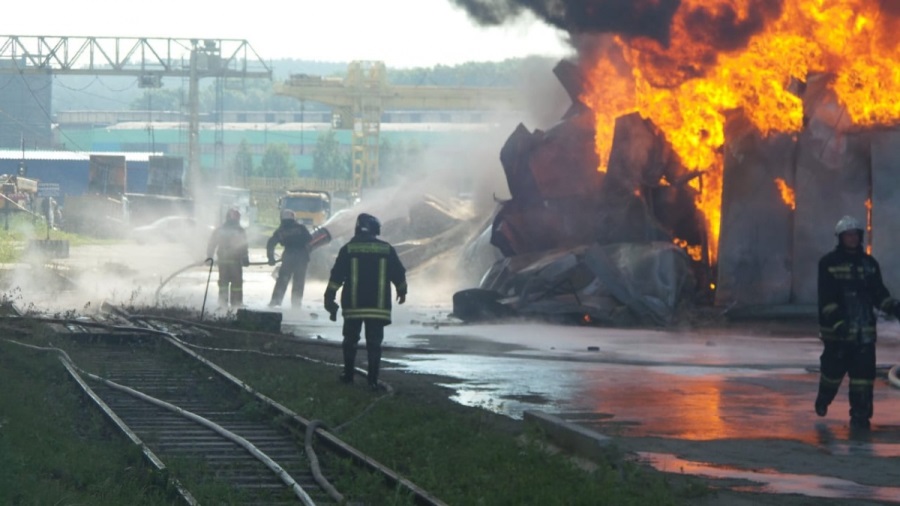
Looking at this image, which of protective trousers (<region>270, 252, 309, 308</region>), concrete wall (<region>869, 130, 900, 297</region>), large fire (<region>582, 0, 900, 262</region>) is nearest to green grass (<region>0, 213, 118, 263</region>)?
protective trousers (<region>270, 252, 309, 308</region>)

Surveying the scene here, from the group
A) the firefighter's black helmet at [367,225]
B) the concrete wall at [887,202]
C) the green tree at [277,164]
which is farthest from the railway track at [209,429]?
the green tree at [277,164]

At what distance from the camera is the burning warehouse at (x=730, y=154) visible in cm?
2295

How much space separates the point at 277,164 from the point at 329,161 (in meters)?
4.72

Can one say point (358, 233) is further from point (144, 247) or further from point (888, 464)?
point (144, 247)

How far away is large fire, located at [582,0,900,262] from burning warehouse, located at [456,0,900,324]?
2 centimetres

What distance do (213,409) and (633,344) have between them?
8.62 m

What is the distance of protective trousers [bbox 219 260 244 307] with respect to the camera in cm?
2541

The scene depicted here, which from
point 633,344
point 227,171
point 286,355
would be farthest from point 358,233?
point 227,171

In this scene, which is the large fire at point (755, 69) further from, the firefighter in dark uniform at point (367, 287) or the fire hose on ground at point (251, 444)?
the firefighter in dark uniform at point (367, 287)

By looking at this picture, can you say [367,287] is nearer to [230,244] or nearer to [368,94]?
[230,244]

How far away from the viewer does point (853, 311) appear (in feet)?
36.9

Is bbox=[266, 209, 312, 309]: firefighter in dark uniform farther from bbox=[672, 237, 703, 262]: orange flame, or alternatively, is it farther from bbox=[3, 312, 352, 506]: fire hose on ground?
bbox=[3, 312, 352, 506]: fire hose on ground

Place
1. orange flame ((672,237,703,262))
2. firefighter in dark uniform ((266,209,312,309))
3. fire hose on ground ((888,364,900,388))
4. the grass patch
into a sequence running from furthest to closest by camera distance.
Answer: firefighter in dark uniform ((266,209,312,309)), orange flame ((672,237,703,262)), fire hose on ground ((888,364,900,388)), the grass patch

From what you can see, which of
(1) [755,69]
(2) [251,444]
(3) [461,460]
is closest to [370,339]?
(2) [251,444]
